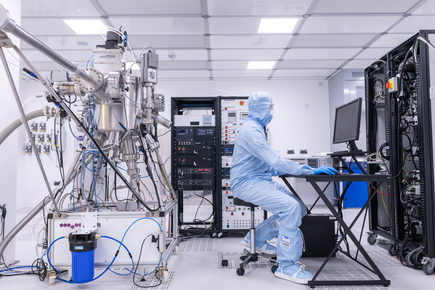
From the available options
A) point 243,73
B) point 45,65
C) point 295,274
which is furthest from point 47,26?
point 295,274

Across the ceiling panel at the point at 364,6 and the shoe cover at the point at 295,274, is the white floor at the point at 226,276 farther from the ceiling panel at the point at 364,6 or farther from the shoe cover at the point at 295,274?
the ceiling panel at the point at 364,6

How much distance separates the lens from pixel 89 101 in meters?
1.86

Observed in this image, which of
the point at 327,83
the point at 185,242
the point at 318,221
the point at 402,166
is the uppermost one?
the point at 327,83

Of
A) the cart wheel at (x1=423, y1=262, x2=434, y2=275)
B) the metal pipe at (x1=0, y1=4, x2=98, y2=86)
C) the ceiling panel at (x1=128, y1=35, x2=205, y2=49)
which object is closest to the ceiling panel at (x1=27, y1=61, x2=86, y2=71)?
the ceiling panel at (x1=128, y1=35, x2=205, y2=49)

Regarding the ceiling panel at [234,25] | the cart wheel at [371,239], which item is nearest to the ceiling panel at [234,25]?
the ceiling panel at [234,25]

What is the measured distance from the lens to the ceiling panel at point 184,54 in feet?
13.9

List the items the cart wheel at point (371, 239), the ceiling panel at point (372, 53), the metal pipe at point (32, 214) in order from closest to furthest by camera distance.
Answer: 1. the metal pipe at point (32, 214)
2. the cart wheel at point (371, 239)
3. the ceiling panel at point (372, 53)

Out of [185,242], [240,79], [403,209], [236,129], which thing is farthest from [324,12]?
[185,242]

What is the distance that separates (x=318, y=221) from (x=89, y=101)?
1.99 metres

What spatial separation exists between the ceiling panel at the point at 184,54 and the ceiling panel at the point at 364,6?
72.2 inches

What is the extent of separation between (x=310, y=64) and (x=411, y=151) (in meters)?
2.94

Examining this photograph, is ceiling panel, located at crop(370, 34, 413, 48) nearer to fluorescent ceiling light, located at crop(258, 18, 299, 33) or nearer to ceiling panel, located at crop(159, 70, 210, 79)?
fluorescent ceiling light, located at crop(258, 18, 299, 33)

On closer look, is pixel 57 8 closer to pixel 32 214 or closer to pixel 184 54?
pixel 184 54

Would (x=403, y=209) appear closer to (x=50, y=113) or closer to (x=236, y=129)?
(x=236, y=129)
